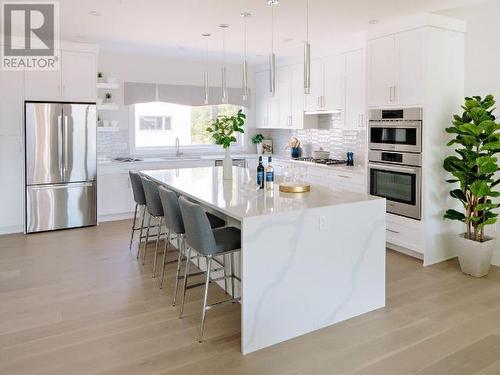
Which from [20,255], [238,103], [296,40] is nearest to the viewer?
[20,255]

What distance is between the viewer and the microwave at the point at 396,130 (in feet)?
14.6

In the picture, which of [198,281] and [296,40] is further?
[296,40]

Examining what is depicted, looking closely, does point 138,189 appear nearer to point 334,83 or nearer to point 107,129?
point 107,129

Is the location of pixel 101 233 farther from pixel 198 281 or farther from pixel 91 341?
pixel 91 341

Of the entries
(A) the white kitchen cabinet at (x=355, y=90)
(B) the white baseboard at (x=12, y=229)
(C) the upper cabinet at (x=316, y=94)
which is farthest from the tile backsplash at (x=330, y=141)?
(B) the white baseboard at (x=12, y=229)

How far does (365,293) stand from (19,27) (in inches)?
192

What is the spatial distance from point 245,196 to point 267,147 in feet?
15.6

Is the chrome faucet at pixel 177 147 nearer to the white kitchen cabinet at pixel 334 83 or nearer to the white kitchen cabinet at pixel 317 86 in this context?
the white kitchen cabinet at pixel 317 86

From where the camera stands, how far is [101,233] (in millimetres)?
5746

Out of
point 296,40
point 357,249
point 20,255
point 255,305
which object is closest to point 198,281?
point 255,305

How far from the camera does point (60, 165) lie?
5.78 metres

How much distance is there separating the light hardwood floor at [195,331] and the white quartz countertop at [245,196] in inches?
27.5

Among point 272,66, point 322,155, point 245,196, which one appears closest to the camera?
point 272,66

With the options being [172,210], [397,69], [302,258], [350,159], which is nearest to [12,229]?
[172,210]
